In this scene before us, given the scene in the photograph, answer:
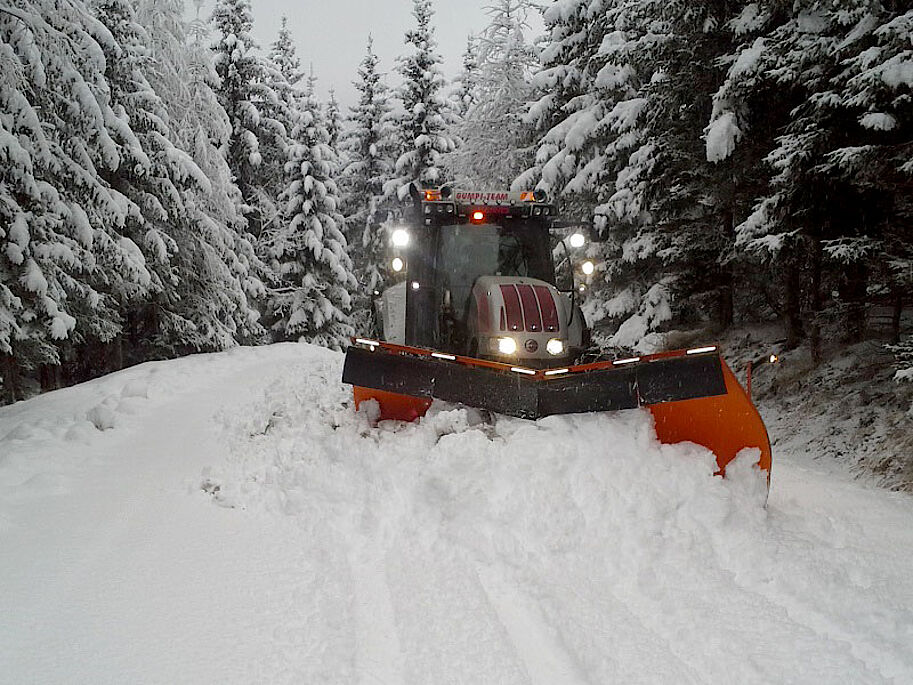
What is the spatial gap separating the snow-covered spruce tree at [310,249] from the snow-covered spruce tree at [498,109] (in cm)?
453

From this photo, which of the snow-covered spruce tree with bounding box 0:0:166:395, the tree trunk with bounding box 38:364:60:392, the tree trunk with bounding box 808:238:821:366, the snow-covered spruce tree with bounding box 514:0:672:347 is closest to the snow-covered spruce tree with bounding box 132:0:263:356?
the tree trunk with bounding box 38:364:60:392

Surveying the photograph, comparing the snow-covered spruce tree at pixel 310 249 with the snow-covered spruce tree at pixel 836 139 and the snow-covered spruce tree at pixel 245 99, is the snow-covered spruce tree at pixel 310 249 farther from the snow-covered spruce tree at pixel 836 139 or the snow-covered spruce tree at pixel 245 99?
the snow-covered spruce tree at pixel 836 139

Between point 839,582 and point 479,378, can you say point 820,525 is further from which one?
point 479,378

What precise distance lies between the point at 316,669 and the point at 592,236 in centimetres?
529

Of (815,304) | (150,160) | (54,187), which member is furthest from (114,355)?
(815,304)

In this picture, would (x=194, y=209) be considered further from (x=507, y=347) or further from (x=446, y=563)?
(x=446, y=563)

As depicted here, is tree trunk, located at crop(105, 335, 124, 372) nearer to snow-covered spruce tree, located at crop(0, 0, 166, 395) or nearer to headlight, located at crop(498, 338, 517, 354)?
snow-covered spruce tree, located at crop(0, 0, 166, 395)

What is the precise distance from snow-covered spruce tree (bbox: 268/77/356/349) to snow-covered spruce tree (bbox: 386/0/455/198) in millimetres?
3269

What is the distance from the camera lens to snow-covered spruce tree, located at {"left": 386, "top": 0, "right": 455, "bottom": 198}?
24.2 meters

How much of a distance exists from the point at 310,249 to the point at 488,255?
15628mm

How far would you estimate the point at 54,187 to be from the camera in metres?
10.0

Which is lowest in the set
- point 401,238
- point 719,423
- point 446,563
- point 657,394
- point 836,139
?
point 446,563

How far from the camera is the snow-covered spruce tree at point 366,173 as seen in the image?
26.6 meters

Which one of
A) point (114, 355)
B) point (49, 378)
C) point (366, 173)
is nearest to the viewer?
point (114, 355)
